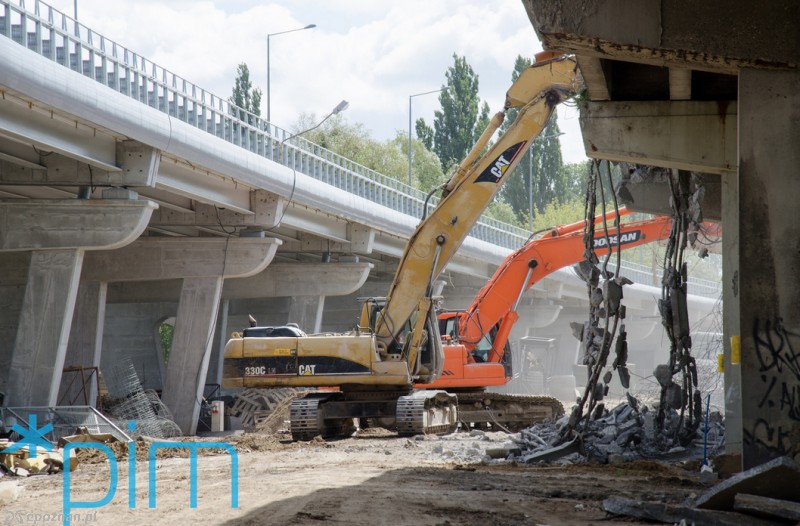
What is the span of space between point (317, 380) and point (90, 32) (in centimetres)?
776

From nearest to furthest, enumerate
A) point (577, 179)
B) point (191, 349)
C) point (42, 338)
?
point (42, 338) < point (191, 349) < point (577, 179)

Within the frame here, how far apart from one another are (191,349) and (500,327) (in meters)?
9.36

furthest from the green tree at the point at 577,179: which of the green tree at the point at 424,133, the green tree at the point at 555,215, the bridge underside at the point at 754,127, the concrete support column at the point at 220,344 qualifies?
the bridge underside at the point at 754,127

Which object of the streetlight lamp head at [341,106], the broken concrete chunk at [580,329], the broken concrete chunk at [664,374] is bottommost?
the broken concrete chunk at [664,374]

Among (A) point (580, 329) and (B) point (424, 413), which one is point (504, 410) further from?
(A) point (580, 329)

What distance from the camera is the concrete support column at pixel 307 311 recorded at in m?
35.8

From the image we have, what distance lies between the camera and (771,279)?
32.1 feet

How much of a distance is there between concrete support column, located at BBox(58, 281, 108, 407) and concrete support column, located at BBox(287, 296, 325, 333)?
24.4 ft

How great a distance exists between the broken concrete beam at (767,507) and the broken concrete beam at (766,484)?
9 cm

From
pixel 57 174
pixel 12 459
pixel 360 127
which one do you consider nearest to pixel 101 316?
pixel 57 174

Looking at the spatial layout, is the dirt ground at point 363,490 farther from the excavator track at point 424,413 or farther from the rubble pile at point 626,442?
the excavator track at point 424,413

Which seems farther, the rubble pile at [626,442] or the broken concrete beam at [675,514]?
the rubble pile at [626,442]

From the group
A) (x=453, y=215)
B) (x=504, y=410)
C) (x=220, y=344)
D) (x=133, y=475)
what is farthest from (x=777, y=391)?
(x=220, y=344)

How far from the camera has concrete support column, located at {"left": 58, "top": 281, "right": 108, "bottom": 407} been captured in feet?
98.0
